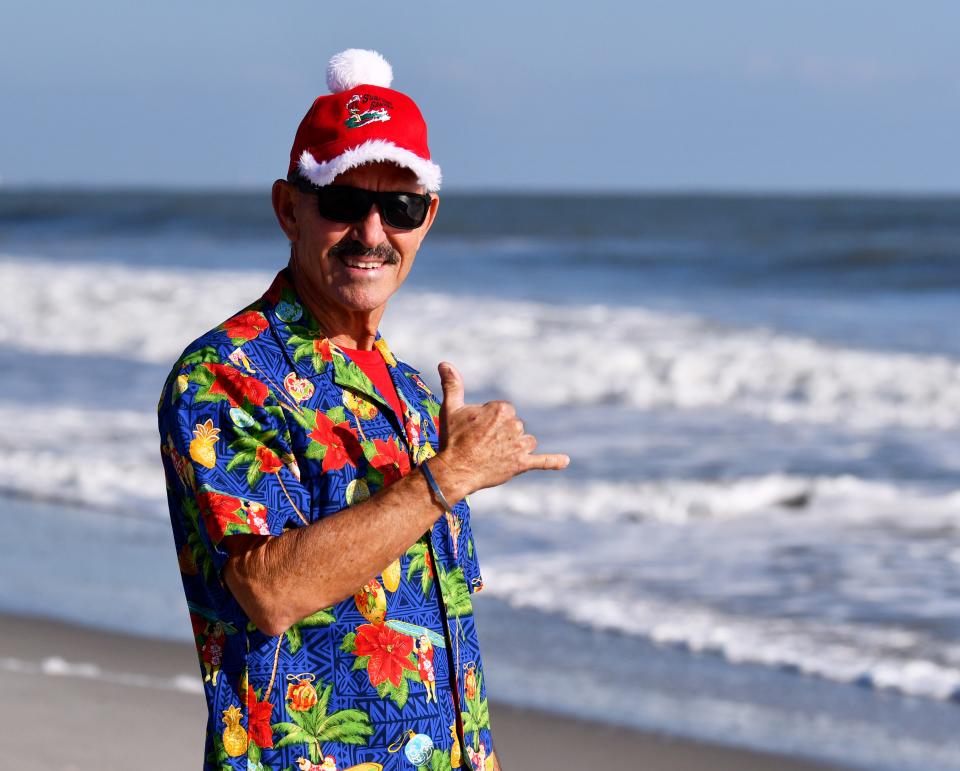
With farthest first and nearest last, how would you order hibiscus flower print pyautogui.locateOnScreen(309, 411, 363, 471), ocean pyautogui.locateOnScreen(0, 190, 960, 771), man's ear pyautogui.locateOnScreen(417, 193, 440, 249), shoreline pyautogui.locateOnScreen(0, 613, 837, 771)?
ocean pyautogui.locateOnScreen(0, 190, 960, 771)
shoreline pyautogui.locateOnScreen(0, 613, 837, 771)
man's ear pyautogui.locateOnScreen(417, 193, 440, 249)
hibiscus flower print pyautogui.locateOnScreen(309, 411, 363, 471)

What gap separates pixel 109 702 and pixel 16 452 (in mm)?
4734

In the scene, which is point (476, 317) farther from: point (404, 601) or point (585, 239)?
point (585, 239)

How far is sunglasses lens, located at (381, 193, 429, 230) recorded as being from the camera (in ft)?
7.03

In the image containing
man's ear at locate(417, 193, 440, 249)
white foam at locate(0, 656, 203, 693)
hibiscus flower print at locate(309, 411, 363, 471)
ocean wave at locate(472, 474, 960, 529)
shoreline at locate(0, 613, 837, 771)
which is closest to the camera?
hibiscus flower print at locate(309, 411, 363, 471)

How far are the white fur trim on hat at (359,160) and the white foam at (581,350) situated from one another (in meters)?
9.95

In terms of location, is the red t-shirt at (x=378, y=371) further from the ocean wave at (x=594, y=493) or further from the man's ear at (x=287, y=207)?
the ocean wave at (x=594, y=493)

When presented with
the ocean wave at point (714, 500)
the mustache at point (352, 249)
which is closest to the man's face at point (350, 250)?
the mustache at point (352, 249)

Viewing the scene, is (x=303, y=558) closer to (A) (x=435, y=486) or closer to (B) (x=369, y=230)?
(A) (x=435, y=486)

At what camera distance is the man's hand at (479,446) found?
1952mm

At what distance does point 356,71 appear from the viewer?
2.16 m

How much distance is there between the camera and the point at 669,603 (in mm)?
6137

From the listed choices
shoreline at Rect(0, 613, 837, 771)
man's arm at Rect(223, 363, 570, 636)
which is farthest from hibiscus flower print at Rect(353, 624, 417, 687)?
shoreline at Rect(0, 613, 837, 771)

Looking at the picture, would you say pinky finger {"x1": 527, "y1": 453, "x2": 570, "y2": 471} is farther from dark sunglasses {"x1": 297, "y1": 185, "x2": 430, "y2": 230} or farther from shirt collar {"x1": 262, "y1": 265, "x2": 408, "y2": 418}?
dark sunglasses {"x1": 297, "y1": 185, "x2": 430, "y2": 230}

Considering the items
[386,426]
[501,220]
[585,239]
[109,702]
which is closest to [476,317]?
[109,702]
